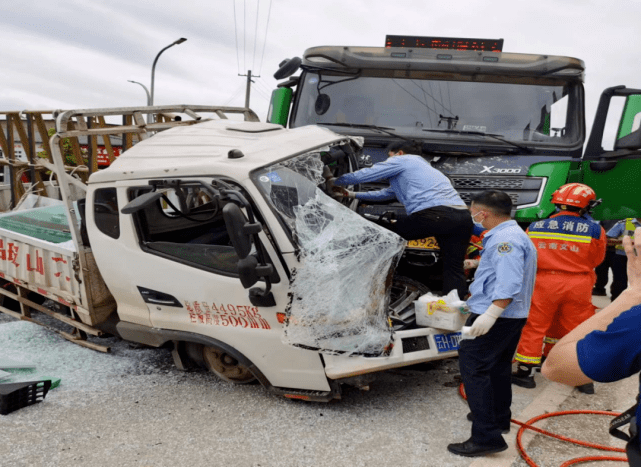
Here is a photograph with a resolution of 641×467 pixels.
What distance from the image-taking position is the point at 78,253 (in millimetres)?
4711

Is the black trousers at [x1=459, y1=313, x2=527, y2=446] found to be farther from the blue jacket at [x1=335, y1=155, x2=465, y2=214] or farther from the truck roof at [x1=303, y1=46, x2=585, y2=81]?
the truck roof at [x1=303, y1=46, x2=585, y2=81]

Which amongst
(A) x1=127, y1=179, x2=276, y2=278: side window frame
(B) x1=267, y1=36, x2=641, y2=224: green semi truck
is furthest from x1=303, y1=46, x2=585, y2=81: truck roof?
(A) x1=127, y1=179, x2=276, y2=278: side window frame

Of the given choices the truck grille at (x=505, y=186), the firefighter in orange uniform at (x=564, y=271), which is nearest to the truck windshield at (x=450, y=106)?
the truck grille at (x=505, y=186)

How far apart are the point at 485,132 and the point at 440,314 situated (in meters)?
2.55

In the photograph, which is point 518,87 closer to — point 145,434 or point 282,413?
point 282,413

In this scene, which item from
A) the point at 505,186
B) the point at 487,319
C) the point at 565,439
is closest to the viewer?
the point at 487,319

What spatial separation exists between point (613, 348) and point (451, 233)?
3.03 metres

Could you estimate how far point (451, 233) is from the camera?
470 centimetres

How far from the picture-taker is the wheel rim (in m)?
4.45

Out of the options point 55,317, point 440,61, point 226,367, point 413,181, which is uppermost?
point 440,61

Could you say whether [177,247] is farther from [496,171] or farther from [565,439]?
[496,171]

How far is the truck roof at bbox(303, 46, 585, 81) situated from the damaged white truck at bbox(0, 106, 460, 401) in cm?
132

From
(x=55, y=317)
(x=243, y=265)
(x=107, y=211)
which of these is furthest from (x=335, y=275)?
(x=55, y=317)

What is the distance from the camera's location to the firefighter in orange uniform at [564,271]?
4.66m
